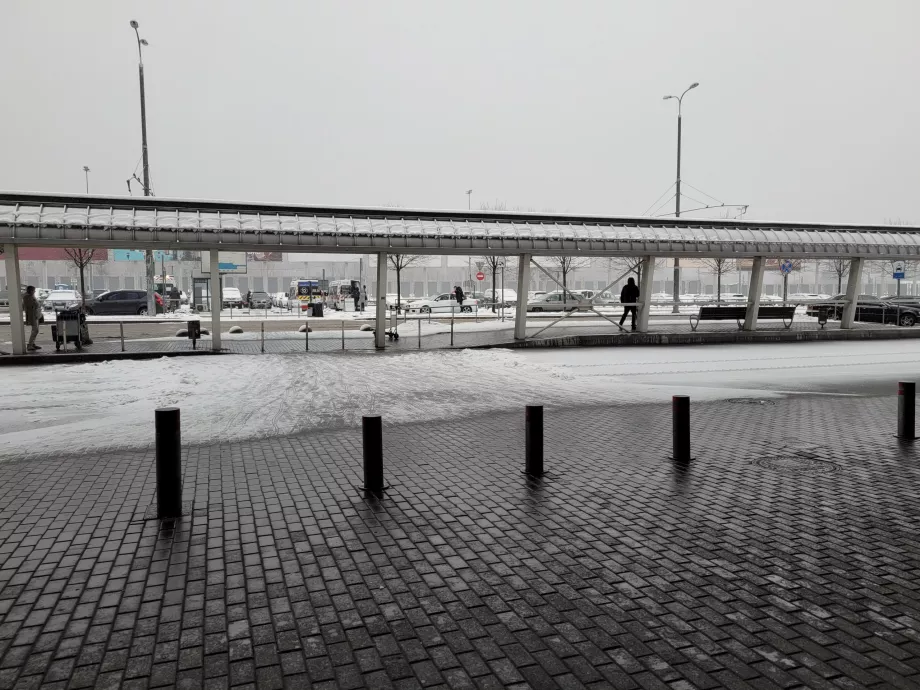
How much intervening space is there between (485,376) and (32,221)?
39.5ft

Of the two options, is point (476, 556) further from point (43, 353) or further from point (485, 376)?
point (43, 353)

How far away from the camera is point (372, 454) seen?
21.3ft

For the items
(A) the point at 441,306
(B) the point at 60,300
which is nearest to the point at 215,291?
(A) the point at 441,306

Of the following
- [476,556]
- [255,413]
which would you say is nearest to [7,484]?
[255,413]

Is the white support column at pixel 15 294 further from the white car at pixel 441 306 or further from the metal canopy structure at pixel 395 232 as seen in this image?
the white car at pixel 441 306

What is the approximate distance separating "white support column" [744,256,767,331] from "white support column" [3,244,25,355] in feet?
74.8

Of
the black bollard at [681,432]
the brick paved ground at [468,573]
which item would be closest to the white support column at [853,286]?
the brick paved ground at [468,573]

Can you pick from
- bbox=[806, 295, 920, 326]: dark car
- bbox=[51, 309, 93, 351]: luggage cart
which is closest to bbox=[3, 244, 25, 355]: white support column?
bbox=[51, 309, 93, 351]: luggage cart

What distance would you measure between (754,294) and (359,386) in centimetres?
1703

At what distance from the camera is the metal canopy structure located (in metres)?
17.5

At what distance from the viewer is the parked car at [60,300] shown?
144 ft

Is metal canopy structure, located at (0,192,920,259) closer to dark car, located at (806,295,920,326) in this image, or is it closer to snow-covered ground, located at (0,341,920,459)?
snow-covered ground, located at (0,341,920,459)

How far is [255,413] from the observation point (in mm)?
10531

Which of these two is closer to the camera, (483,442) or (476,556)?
(476,556)
